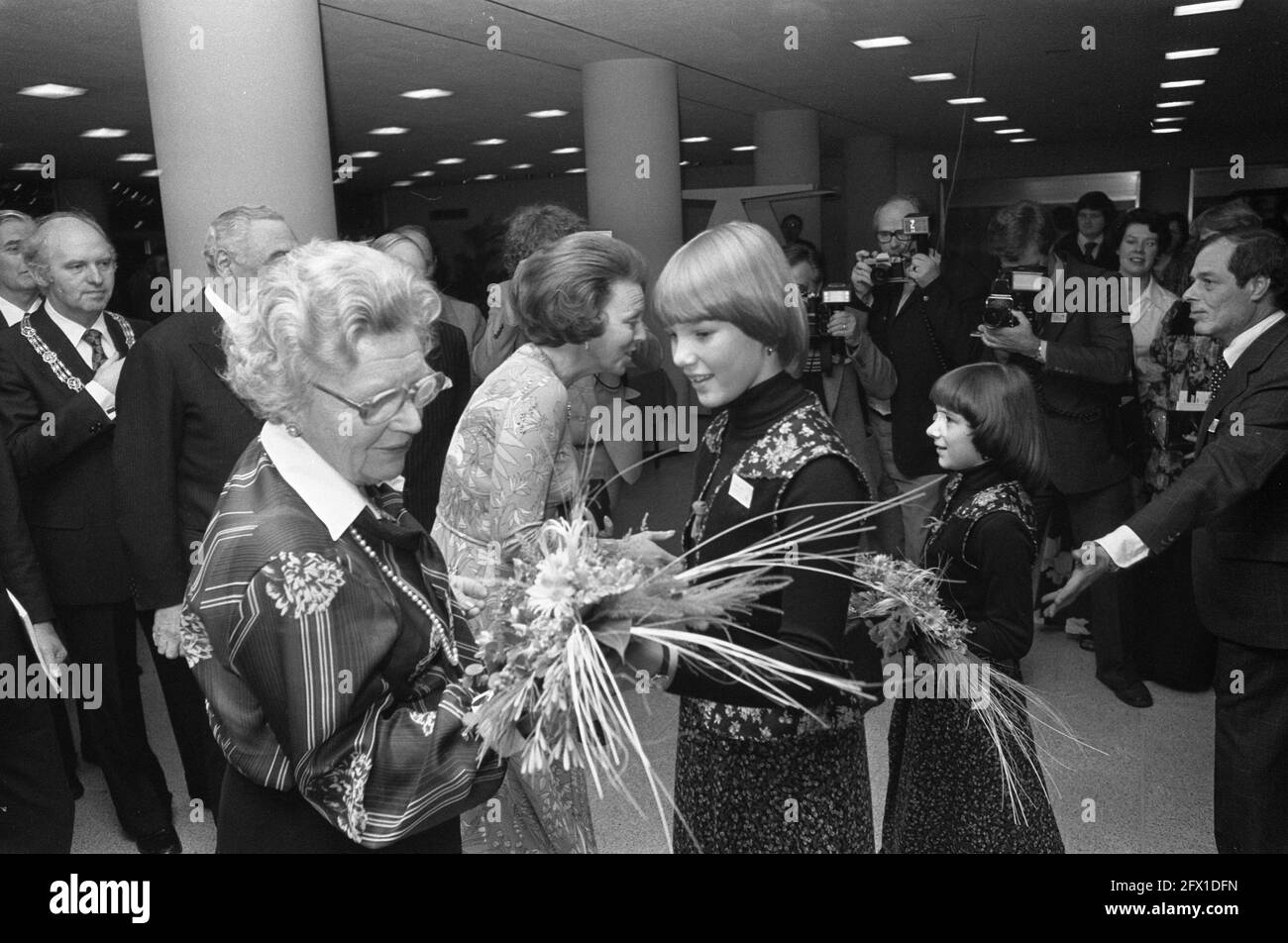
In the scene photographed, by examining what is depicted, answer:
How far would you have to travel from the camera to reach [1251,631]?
2.48m

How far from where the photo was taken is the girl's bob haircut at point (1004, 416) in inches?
89.6

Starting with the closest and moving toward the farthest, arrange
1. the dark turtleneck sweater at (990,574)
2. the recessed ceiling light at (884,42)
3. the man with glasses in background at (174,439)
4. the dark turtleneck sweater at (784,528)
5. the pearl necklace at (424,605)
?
the pearl necklace at (424,605) < the dark turtleneck sweater at (784,528) < the dark turtleneck sweater at (990,574) < the man with glasses in background at (174,439) < the recessed ceiling light at (884,42)

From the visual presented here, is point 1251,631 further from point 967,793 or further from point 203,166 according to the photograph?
point 203,166

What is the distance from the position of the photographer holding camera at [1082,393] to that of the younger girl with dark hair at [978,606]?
5.23 feet

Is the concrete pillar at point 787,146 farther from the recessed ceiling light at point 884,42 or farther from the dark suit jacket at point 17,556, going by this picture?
the dark suit jacket at point 17,556

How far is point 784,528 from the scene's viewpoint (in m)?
1.64

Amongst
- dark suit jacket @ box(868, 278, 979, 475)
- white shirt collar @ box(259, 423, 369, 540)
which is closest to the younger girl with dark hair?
white shirt collar @ box(259, 423, 369, 540)

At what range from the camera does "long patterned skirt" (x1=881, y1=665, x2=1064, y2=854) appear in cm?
222

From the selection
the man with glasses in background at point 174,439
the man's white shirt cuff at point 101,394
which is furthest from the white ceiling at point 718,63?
the man with glasses in background at point 174,439

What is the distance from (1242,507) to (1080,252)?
209 centimetres

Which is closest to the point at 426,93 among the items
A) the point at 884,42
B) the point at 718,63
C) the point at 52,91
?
the point at 718,63

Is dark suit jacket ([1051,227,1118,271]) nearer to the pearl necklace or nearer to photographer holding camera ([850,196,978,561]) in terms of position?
photographer holding camera ([850,196,978,561])

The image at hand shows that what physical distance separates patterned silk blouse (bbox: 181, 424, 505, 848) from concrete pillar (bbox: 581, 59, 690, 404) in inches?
216
